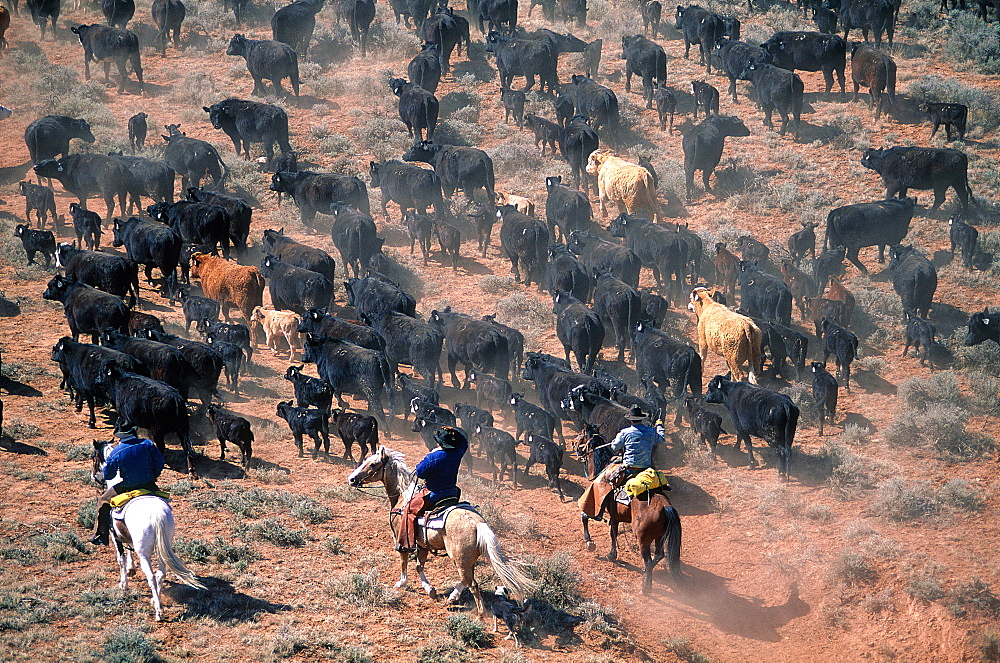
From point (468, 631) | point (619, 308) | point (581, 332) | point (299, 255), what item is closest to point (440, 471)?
point (468, 631)

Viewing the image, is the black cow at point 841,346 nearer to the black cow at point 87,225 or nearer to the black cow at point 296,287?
the black cow at point 296,287

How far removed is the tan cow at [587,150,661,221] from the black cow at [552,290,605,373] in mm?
5498

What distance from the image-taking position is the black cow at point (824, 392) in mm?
17984

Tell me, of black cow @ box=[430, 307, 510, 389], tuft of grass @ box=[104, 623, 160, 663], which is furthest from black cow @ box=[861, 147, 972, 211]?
tuft of grass @ box=[104, 623, 160, 663]

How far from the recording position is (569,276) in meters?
21.7

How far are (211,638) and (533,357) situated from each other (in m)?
9.05

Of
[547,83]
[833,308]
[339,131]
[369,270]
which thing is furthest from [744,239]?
[339,131]

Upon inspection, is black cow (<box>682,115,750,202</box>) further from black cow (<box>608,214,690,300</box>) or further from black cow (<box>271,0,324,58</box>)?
black cow (<box>271,0,324,58</box>)

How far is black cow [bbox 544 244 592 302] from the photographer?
2172 centimetres

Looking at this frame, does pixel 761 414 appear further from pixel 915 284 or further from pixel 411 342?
pixel 411 342

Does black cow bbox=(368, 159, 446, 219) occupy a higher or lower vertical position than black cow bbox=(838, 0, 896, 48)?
lower

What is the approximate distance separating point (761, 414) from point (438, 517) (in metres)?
7.08

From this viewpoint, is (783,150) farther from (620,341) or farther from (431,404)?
(431,404)

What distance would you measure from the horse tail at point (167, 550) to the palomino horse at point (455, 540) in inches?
90.7
